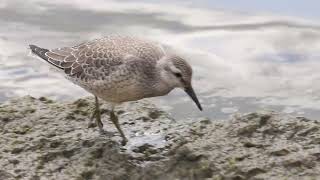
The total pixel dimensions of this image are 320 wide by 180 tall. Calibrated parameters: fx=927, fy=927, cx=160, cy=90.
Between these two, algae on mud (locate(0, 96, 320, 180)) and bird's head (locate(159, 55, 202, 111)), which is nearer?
algae on mud (locate(0, 96, 320, 180))

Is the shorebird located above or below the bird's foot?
above

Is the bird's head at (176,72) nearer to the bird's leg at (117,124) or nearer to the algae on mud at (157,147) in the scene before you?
the algae on mud at (157,147)

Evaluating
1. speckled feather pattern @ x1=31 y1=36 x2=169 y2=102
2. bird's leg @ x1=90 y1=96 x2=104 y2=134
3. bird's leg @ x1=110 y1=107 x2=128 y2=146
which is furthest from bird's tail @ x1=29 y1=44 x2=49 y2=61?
bird's leg @ x1=110 y1=107 x2=128 y2=146

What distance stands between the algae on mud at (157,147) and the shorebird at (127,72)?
0.78 ft

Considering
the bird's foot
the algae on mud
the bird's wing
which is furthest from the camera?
the bird's wing

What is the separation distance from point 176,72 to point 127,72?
0.42 m

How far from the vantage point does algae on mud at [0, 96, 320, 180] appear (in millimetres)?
6980

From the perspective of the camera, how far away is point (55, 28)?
43.1ft

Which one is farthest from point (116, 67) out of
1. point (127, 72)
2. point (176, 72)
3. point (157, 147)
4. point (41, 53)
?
point (41, 53)

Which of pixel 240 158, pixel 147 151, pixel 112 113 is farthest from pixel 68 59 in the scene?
pixel 240 158

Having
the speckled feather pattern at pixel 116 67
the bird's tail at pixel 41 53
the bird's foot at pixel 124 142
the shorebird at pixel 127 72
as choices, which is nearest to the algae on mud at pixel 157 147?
the bird's foot at pixel 124 142

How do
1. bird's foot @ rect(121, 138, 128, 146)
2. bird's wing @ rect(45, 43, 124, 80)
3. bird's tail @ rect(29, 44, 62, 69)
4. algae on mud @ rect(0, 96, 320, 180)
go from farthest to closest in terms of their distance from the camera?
bird's tail @ rect(29, 44, 62, 69) < bird's wing @ rect(45, 43, 124, 80) < bird's foot @ rect(121, 138, 128, 146) < algae on mud @ rect(0, 96, 320, 180)

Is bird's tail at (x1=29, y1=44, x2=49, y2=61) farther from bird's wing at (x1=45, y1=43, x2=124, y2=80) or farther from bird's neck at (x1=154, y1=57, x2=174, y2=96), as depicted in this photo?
bird's neck at (x1=154, y1=57, x2=174, y2=96)

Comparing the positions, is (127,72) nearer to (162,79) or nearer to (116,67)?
(116,67)
